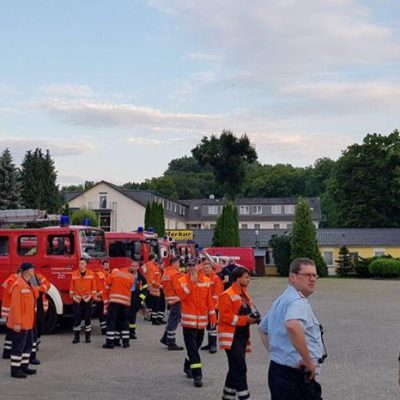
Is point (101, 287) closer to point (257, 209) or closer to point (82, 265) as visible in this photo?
point (82, 265)

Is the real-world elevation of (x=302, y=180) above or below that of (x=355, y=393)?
above

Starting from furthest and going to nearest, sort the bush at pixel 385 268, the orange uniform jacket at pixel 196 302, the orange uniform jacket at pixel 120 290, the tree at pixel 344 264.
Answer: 1. the tree at pixel 344 264
2. the bush at pixel 385 268
3. the orange uniform jacket at pixel 120 290
4. the orange uniform jacket at pixel 196 302

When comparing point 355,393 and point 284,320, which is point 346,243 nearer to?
point 355,393

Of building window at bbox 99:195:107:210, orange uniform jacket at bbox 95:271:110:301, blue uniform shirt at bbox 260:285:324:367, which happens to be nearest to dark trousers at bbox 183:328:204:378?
blue uniform shirt at bbox 260:285:324:367

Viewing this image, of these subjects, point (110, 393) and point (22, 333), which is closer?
point (110, 393)

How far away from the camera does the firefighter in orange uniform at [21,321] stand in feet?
32.4

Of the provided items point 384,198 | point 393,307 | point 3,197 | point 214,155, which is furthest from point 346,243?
point 393,307

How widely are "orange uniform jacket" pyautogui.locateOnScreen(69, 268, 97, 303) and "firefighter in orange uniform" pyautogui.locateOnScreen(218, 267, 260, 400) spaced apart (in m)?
6.51

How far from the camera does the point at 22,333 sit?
32.6 feet

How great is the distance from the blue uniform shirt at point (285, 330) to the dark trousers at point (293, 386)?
0.07 meters

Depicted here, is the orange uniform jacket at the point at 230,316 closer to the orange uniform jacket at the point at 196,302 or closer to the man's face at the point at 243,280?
the man's face at the point at 243,280

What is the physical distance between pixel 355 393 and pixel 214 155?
7190 centimetres

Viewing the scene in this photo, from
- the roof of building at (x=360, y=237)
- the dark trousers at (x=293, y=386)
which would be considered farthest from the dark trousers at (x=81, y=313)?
the roof of building at (x=360, y=237)

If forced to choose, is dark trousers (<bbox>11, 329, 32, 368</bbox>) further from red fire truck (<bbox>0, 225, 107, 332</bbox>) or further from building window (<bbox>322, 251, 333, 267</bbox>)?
building window (<bbox>322, 251, 333, 267</bbox>)
